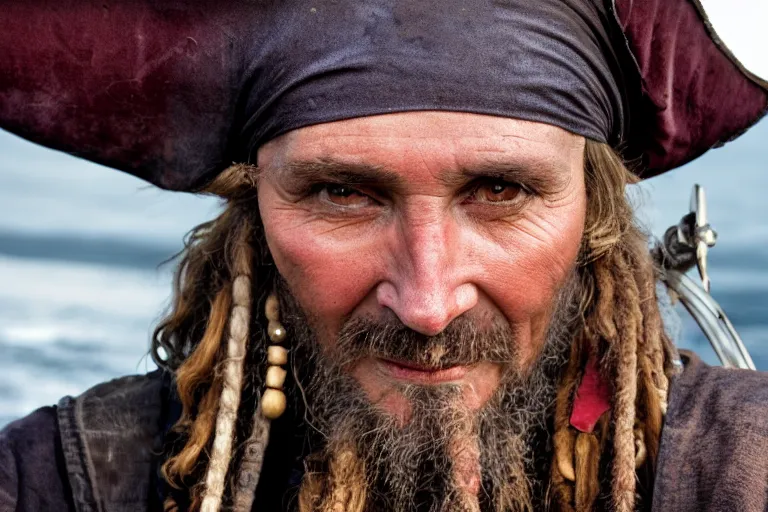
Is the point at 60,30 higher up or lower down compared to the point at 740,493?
A: higher up

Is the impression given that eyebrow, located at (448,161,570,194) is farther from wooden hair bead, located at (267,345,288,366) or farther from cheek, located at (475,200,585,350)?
wooden hair bead, located at (267,345,288,366)

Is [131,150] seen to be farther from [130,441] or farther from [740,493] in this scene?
[740,493]

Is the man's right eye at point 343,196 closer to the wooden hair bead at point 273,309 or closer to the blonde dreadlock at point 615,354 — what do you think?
the wooden hair bead at point 273,309

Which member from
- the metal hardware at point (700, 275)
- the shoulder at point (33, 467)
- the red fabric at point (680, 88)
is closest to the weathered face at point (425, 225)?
the red fabric at point (680, 88)

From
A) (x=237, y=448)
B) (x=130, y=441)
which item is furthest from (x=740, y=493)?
(x=130, y=441)

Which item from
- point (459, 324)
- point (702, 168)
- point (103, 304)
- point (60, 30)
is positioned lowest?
point (459, 324)

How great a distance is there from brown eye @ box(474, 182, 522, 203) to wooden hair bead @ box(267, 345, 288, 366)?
658mm

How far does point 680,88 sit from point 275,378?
1.19m

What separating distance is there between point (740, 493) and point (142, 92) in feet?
5.14

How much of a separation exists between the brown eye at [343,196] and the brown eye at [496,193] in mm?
244

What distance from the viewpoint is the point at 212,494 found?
9.16 feet

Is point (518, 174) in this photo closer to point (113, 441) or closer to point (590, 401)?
point (590, 401)

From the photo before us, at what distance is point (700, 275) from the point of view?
10.7 ft

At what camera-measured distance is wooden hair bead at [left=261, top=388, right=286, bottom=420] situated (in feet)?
9.66
